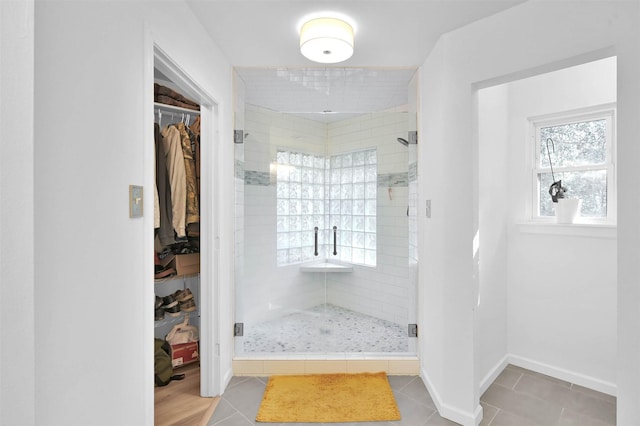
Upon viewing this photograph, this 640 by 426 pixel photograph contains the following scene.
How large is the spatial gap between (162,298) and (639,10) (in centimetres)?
333

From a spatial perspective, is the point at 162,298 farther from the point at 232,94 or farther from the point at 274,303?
the point at 232,94

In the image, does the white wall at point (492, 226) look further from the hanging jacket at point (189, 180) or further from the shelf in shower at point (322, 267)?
the hanging jacket at point (189, 180)

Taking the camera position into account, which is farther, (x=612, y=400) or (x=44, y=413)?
(x=612, y=400)

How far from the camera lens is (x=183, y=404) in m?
2.22

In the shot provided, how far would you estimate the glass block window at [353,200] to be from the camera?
298 cm

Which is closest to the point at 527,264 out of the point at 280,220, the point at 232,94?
the point at 280,220

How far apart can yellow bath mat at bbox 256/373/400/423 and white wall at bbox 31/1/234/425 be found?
100 centimetres

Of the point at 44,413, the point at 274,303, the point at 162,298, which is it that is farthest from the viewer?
the point at 274,303

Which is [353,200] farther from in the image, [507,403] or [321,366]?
[507,403]

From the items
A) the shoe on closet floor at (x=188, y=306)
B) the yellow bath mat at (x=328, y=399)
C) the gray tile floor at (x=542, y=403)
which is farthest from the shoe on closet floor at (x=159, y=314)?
the gray tile floor at (x=542, y=403)

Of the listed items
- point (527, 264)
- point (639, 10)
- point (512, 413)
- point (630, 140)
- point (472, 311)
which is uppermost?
point (639, 10)

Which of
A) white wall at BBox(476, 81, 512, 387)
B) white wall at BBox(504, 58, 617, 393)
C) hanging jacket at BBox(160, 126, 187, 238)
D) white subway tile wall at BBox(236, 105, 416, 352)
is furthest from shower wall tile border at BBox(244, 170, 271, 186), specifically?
white wall at BBox(504, 58, 617, 393)

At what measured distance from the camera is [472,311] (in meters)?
→ 2.03

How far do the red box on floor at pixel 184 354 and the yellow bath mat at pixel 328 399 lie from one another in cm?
71
